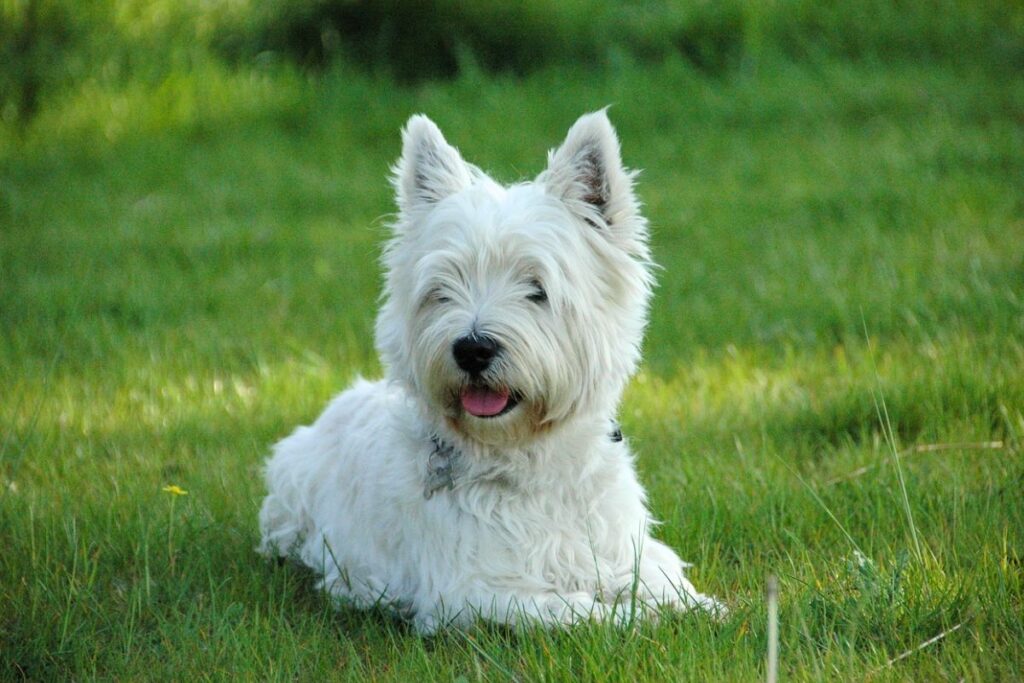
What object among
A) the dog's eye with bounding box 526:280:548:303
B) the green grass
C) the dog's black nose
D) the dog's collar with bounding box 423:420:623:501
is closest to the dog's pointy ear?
the dog's eye with bounding box 526:280:548:303

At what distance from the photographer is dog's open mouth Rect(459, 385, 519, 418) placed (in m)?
4.08

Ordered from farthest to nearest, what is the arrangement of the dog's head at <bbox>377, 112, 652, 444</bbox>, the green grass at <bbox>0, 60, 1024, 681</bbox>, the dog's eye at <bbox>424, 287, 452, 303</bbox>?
the dog's eye at <bbox>424, 287, 452, 303</bbox>
the dog's head at <bbox>377, 112, 652, 444</bbox>
the green grass at <bbox>0, 60, 1024, 681</bbox>

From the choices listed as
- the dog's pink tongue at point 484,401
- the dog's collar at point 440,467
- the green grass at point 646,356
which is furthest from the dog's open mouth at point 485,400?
the green grass at point 646,356

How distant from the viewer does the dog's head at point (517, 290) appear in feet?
13.3

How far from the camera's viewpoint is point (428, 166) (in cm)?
449

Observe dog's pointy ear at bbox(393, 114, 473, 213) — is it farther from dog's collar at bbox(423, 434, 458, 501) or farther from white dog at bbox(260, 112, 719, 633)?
dog's collar at bbox(423, 434, 458, 501)

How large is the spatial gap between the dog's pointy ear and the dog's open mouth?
0.78 metres

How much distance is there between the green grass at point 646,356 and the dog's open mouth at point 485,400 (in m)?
0.72

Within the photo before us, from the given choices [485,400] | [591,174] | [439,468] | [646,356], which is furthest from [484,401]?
[646,356]

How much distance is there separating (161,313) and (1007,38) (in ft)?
28.2

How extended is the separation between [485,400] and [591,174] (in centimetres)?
91

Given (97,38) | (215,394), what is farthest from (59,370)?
(97,38)

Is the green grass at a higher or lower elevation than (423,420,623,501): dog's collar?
lower

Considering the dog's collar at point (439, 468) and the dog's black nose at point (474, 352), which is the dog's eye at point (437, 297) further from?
the dog's collar at point (439, 468)
